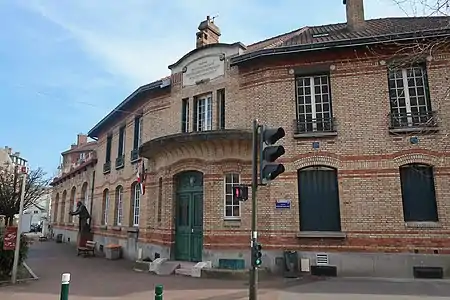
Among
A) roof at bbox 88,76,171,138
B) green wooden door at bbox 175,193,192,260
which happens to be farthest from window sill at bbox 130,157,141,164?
green wooden door at bbox 175,193,192,260

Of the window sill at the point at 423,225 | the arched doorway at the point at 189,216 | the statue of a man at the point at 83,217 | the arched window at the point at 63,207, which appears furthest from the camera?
the arched window at the point at 63,207

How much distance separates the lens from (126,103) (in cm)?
1820

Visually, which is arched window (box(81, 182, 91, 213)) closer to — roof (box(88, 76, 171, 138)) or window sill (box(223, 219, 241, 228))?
roof (box(88, 76, 171, 138))

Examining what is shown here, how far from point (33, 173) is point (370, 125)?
22.1 metres

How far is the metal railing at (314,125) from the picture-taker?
40.7ft

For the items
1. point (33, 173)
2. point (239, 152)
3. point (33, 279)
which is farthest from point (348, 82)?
point (33, 173)

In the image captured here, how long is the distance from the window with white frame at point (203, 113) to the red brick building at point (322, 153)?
1.7 inches

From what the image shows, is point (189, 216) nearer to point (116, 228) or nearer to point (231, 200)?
point (231, 200)

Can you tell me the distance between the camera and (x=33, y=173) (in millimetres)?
25453

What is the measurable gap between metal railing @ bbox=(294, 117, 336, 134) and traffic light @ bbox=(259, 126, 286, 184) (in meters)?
6.52

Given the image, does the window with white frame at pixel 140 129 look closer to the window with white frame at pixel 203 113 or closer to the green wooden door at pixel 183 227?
the window with white frame at pixel 203 113

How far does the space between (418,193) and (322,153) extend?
120 inches

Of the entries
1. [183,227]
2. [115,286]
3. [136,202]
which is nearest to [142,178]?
[136,202]

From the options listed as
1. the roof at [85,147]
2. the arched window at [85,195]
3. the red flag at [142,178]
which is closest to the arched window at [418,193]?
the red flag at [142,178]
